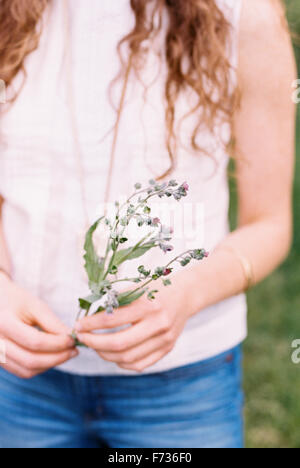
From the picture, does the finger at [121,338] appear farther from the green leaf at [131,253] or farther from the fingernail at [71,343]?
the green leaf at [131,253]

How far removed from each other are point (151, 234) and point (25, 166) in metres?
0.34

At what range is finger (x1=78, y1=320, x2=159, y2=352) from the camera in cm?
90

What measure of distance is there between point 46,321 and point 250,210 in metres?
0.44

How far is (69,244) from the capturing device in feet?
3.43

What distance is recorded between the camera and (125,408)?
113 centimetres

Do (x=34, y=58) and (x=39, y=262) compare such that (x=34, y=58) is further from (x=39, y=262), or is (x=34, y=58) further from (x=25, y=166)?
(x=39, y=262)

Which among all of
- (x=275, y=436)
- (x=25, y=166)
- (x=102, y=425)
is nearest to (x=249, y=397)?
(x=275, y=436)

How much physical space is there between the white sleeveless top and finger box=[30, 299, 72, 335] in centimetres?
10

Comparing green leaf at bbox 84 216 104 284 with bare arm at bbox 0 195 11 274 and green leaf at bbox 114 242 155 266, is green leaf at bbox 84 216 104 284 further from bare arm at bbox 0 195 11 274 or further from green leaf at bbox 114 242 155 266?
bare arm at bbox 0 195 11 274

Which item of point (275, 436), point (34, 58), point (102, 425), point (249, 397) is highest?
point (34, 58)

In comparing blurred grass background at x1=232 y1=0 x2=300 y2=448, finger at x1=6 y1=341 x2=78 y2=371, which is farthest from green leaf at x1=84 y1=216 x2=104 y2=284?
blurred grass background at x1=232 y1=0 x2=300 y2=448

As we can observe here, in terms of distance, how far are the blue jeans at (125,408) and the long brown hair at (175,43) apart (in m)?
0.40

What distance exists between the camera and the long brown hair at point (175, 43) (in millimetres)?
991

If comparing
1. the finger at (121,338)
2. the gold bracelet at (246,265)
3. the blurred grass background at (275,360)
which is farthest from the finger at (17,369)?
the blurred grass background at (275,360)
